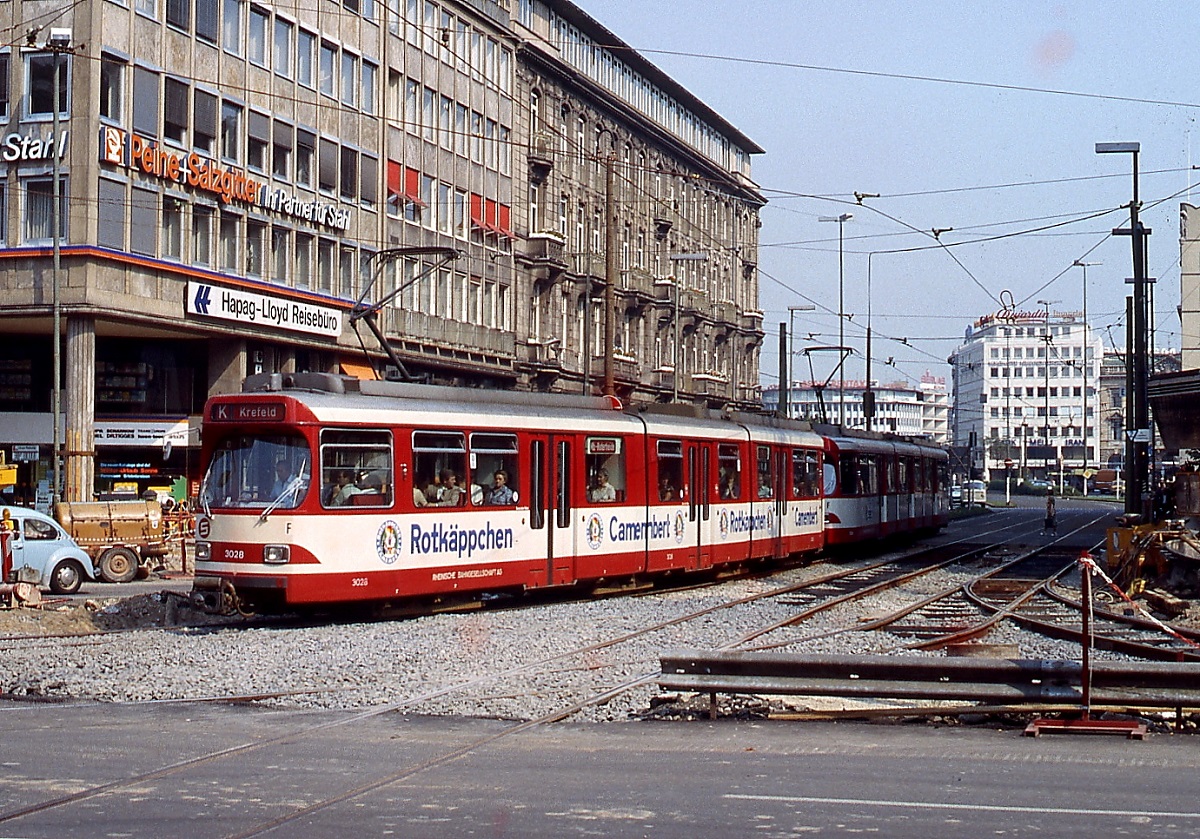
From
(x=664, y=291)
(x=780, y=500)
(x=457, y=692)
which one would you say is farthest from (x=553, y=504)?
(x=664, y=291)

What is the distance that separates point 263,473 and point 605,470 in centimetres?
649

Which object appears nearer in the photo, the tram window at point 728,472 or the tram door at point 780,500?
the tram window at point 728,472

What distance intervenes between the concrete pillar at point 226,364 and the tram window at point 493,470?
889 inches

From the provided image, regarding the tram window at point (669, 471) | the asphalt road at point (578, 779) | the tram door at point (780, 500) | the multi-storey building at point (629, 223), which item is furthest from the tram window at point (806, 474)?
the asphalt road at point (578, 779)

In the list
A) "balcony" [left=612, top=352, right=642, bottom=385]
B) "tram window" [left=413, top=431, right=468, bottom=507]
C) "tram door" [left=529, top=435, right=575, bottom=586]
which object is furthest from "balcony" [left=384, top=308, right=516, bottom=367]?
"tram window" [left=413, top=431, right=468, bottom=507]

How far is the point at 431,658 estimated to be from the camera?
1577 centimetres

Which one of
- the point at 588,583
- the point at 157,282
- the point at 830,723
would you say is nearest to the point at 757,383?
the point at 157,282

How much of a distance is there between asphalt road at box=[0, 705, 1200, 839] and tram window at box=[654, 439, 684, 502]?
13432mm

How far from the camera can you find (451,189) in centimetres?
5425

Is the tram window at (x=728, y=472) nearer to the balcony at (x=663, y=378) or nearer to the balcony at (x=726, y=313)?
the balcony at (x=663, y=378)

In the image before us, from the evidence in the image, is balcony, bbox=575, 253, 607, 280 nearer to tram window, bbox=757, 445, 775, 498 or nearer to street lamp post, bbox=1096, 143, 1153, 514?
street lamp post, bbox=1096, 143, 1153, 514

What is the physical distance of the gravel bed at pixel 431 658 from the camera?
1345cm

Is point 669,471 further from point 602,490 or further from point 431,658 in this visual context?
point 431,658

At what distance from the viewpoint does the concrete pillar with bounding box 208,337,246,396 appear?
4266 centimetres
